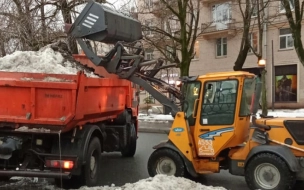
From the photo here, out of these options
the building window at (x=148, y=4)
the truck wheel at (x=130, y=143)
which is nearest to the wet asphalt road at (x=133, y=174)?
the truck wheel at (x=130, y=143)

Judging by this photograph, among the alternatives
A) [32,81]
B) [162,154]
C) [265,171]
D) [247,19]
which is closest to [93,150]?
[162,154]

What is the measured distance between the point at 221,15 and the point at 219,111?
95.3 feet

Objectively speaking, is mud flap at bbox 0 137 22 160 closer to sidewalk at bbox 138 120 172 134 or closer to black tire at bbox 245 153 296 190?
black tire at bbox 245 153 296 190

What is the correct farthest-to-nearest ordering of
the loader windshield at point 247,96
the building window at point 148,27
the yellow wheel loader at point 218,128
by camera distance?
the building window at point 148,27, the loader windshield at point 247,96, the yellow wheel loader at point 218,128

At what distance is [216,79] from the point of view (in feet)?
24.5

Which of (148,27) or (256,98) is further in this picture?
(148,27)

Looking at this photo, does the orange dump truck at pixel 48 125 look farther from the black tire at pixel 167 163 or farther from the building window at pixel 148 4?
the building window at pixel 148 4

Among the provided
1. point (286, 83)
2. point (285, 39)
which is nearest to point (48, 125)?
point (286, 83)

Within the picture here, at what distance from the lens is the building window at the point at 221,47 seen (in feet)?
117

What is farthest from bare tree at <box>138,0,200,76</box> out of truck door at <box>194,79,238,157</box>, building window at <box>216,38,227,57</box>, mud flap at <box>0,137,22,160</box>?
mud flap at <box>0,137,22,160</box>

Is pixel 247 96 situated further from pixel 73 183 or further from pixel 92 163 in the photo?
pixel 73 183

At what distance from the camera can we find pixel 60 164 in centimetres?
659

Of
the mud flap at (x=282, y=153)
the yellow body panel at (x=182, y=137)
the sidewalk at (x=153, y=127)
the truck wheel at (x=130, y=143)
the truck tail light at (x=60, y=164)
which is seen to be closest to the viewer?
the truck tail light at (x=60, y=164)

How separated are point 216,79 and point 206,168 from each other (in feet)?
5.45
